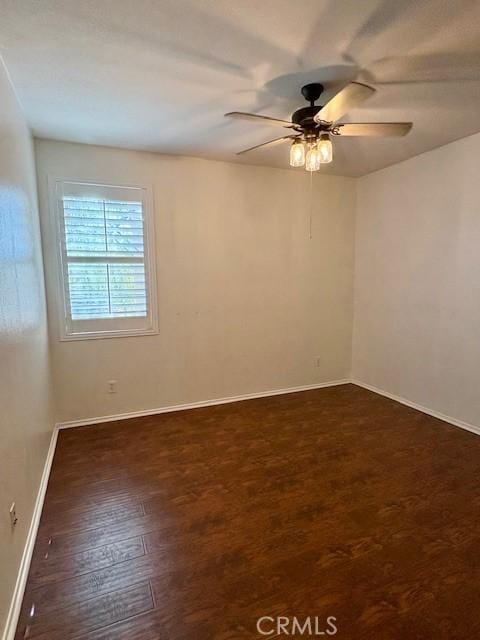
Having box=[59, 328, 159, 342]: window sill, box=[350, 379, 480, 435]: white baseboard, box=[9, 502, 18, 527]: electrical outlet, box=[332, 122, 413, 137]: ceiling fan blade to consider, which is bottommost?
box=[350, 379, 480, 435]: white baseboard

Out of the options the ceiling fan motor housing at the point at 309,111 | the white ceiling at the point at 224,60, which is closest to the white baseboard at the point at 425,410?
the white ceiling at the point at 224,60

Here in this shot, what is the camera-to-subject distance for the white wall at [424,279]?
3062 millimetres

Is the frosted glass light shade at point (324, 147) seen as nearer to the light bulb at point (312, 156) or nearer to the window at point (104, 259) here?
the light bulb at point (312, 156)

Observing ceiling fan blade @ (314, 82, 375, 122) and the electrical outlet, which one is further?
ceiling fan blade @ (314, 82, 375, 122)

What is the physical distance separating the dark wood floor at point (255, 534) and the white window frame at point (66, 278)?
0.94 metres

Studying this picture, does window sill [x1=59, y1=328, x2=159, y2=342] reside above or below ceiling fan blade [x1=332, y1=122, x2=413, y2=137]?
below

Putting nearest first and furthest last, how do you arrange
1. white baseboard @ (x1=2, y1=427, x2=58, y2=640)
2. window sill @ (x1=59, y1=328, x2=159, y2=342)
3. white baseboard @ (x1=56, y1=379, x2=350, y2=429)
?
white baseboard @ (x1=2, y1=427, x2=58, y2=640)
window sill @ (x1=59, y1=328, x2=159, y2=342)
white baseboard @ (x1=56, y1=379, x2=350, y2=429)

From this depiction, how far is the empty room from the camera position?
150 cm

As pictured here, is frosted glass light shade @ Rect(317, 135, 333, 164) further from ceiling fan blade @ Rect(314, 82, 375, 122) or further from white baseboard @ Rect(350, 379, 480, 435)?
white baseboard @ Rect(350, 379, 480, 435)

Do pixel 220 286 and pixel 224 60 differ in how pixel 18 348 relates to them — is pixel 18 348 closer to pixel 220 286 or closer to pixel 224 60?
pixel 224 60

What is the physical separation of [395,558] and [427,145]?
3352 mm

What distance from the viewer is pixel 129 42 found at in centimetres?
→ 169

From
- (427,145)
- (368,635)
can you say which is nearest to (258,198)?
(427,145)

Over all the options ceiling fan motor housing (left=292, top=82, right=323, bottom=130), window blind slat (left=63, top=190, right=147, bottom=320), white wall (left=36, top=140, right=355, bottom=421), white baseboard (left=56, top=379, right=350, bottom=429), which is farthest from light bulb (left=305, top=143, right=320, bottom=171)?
white baseboard (left=56, top=379, right=350, bottom=429)
